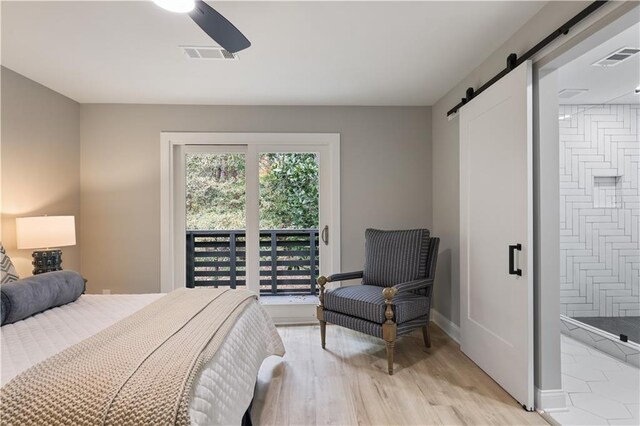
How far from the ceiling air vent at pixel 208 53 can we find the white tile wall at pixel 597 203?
333cm

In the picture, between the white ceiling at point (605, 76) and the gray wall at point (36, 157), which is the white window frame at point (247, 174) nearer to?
the gray wall at point (36, 157)

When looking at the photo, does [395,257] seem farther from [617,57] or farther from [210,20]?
[210,20]

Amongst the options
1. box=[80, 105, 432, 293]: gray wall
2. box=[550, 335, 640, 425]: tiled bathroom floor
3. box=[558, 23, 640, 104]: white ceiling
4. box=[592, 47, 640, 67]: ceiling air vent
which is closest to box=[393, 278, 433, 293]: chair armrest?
box=[80, 105, 432, 293]: gray wall

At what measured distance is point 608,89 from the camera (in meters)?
3.19

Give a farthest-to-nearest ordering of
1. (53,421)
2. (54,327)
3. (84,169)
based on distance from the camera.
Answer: (84,169) → (54,327) → (53,421)

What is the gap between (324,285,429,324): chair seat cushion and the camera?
269 centimetres

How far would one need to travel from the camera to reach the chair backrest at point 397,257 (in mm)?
3072

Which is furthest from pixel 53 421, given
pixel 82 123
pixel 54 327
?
pixel 82 123

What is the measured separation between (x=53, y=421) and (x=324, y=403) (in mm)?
1516

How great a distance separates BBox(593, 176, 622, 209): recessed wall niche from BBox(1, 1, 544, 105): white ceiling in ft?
6.17

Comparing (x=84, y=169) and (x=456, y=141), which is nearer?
(x=456, y=141)

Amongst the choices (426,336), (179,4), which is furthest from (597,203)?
(179,4)

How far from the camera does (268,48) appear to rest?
2.47m

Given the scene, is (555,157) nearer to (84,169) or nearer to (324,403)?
(324,403)
